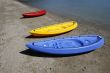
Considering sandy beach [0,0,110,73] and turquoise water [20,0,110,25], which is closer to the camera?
sandy beach [0,0,110,73]

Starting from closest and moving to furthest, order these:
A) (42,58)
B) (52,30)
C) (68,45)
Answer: (42,58) → (68,45) → (52,30)

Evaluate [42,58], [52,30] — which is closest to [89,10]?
[52,30]

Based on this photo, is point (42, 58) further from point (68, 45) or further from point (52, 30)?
point (52, 30)

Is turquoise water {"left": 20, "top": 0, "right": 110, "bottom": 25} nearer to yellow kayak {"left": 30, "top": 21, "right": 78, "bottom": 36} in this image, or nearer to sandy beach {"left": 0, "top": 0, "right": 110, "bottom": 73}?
sandy beach {"left": 0, "top": 0, "right": 110, "bottom": 73}

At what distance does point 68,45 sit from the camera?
58.4 ft

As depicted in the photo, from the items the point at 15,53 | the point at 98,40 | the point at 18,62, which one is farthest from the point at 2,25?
the point at 98,40

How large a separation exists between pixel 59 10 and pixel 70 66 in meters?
20.5

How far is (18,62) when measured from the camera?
56.3 feet

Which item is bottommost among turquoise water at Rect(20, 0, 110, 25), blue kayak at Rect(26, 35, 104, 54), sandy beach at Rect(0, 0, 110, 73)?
turquoise water at Rect(20, 0, 110, 25)

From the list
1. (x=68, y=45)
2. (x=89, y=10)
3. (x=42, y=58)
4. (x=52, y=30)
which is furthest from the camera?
(x=89, y=10)

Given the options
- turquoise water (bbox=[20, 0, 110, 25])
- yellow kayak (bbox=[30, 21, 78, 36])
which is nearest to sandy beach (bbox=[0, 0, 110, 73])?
yellow kayak (bbox=[30, 21, 78, 36])

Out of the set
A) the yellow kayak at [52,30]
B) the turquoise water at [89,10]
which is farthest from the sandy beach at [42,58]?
the turquoise water at [89,10]

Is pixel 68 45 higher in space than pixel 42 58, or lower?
higher

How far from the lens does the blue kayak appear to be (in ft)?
56.4
